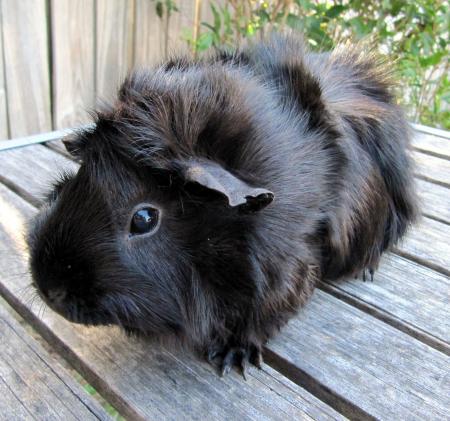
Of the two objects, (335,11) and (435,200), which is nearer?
(435,200)

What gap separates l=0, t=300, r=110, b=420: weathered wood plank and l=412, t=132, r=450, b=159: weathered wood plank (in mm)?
1815

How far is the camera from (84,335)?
1.12 metres

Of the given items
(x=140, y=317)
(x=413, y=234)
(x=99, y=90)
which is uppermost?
(x=140, y=317)

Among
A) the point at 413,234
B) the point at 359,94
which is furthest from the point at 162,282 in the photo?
the point at 413,234

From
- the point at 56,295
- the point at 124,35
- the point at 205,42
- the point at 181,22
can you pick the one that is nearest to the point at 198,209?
Answer: the point at 56,295

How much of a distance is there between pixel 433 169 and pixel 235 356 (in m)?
1.43

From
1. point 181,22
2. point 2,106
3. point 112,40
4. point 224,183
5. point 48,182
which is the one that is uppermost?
point 224,183

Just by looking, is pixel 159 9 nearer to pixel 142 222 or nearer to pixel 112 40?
pixel 112 40

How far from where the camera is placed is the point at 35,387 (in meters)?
0.98

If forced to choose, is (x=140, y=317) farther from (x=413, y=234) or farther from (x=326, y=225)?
(x=413, y=234)

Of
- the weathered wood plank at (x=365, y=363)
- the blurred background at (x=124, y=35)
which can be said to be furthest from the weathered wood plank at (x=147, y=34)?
the weathered wood plank at (x=365, y=363)

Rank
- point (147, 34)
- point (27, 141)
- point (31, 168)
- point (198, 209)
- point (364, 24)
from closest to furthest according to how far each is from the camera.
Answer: point (198, 209)
point (31, 168)
point (27, 141)
point (364, 24)
point (147, 34)

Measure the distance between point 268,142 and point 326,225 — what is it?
284mm

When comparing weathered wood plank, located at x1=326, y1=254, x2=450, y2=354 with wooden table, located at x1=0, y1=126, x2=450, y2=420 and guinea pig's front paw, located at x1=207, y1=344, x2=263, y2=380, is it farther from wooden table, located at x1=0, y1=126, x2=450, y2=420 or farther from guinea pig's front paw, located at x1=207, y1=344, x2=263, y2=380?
guinea pig's front paw, located at x1=207, y1=344, x2=263, y2=380
